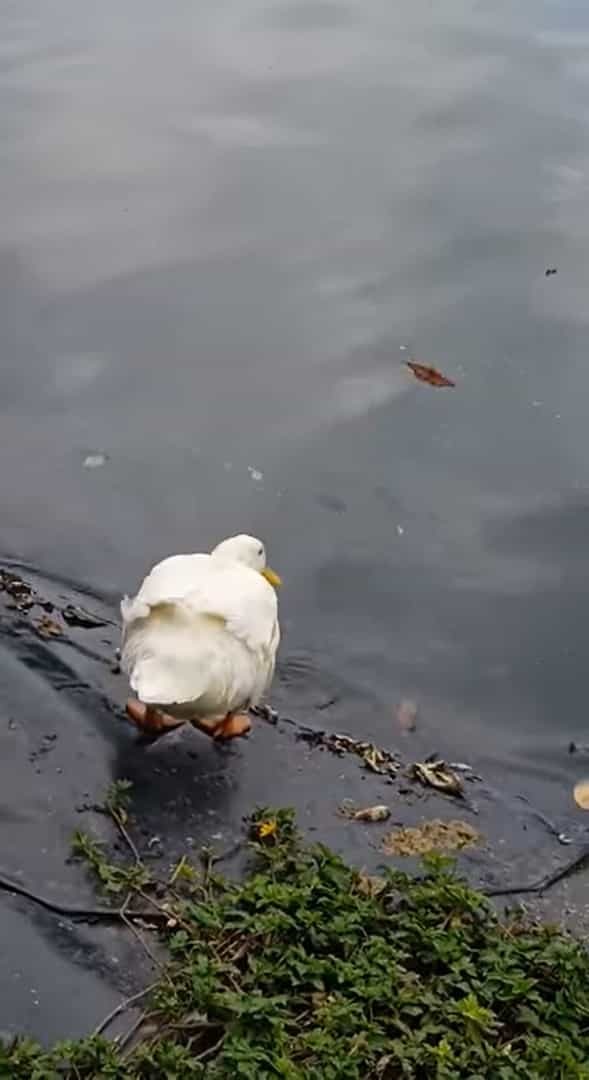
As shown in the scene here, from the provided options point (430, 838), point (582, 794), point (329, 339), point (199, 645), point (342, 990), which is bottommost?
point (582, 794)

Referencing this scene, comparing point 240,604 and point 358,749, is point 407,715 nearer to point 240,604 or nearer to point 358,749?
point 358,749

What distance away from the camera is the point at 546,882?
4.12m

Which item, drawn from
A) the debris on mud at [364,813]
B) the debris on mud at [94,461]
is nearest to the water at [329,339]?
the debris on mud at [94,461]

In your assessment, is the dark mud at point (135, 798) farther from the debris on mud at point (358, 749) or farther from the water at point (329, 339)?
the water at point (329, 339)

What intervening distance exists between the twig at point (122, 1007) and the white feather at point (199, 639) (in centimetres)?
82

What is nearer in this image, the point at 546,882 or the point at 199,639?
the point at 546,882

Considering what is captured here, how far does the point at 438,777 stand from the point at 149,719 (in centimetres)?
86

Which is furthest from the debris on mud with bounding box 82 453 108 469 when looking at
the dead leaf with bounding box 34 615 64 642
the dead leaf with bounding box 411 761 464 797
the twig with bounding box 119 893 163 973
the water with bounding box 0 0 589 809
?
the twig with bounding box 119 893 163 973

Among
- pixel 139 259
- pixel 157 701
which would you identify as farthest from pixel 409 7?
pixel 157 701

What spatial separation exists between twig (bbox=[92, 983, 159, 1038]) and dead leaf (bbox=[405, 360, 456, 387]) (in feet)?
11.1

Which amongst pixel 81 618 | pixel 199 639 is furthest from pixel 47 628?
pixel 199 639

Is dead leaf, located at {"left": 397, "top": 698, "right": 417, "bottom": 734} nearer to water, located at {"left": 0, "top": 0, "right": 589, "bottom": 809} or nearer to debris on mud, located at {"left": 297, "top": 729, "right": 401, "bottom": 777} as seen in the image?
water, located at {"left": 0, "top": 0, "right": 589, "bottom": 809}

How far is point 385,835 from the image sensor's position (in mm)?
4270

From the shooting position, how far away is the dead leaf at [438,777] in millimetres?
4504
